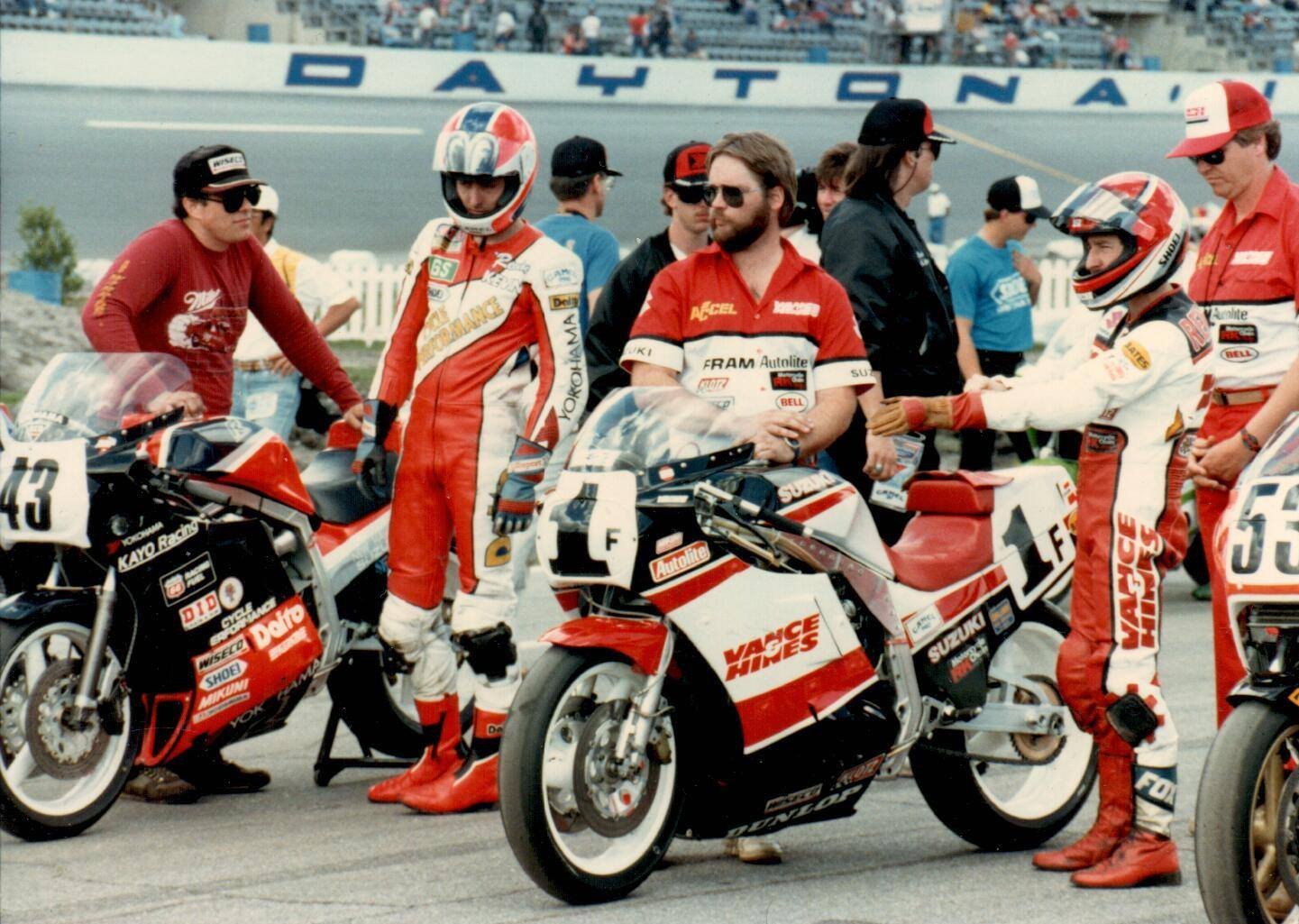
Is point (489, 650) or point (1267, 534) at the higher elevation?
point (1267, 534)

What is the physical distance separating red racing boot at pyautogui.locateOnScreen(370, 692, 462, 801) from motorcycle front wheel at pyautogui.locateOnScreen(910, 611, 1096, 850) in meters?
1.65

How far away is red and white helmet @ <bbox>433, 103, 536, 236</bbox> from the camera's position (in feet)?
20.0

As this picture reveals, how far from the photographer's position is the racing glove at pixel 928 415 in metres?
4.84

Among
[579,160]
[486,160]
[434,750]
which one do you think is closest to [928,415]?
[486,160]

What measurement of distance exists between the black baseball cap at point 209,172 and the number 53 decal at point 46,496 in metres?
1.32

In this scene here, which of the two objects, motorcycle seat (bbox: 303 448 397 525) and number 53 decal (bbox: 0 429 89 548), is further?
motorcycle seat (bbox: 303 448 397 525)

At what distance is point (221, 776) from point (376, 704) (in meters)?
0.58

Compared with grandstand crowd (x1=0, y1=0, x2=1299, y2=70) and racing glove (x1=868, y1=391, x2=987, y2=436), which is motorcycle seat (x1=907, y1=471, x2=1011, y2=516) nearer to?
racing glove (x1=868, y1=391, x2=987, y2=436)

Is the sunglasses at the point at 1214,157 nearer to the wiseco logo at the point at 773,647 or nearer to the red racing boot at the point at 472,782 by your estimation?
the wiseco logo at the point at 773,647

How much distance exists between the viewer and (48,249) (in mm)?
20375

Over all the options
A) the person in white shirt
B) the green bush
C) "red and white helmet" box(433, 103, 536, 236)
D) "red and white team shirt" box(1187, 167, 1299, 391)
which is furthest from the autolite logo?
the green bush

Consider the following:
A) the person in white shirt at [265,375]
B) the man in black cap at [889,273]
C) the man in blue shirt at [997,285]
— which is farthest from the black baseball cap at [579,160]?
the man in blue shirt at [997,285]

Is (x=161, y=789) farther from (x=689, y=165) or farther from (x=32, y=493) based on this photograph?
(x=689, y=165)

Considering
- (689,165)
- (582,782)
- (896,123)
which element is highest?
(896,123)
